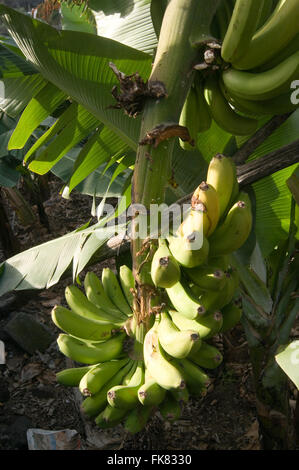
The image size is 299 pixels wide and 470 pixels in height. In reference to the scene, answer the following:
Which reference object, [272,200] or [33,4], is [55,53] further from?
[33,4]

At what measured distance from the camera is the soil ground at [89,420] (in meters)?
1.89

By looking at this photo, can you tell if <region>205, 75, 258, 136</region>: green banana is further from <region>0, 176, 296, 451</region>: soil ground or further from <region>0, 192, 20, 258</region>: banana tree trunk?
<region>0, 192, 20, 258</region>: banana tree trunk

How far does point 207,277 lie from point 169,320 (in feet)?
0.55

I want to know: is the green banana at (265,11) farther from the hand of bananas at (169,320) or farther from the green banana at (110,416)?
the green banana at (110,416)

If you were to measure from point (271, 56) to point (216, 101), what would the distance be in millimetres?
137

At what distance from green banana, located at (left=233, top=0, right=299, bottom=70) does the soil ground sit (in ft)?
3.12

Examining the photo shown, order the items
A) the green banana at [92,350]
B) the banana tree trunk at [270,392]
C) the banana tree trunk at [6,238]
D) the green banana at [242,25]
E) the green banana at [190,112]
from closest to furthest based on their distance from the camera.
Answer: the green banana at [242,25], the green banana at [190,112], the green banana at [92,350], the banana tree trunk at [270,392], the banana tree trunk at [6,238]

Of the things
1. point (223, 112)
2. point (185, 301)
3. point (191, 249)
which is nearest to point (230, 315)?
point (185, 301)

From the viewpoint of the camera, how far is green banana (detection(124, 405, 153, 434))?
1.05 metres

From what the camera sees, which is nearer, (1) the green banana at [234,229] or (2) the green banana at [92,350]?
(1) the green banana at [234,229]

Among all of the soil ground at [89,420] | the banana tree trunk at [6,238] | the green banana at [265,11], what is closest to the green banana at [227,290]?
the green banana at [265,11]

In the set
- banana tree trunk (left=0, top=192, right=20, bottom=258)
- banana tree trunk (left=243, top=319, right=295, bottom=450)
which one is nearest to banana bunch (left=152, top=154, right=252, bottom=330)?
banana tree trunk (left=243, top=319, right=295, bottom=450)

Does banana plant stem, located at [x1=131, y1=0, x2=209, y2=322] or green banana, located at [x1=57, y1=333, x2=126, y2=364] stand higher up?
banana plant stem, located at [x1=131, y1=0, x2=209, y2=322]
